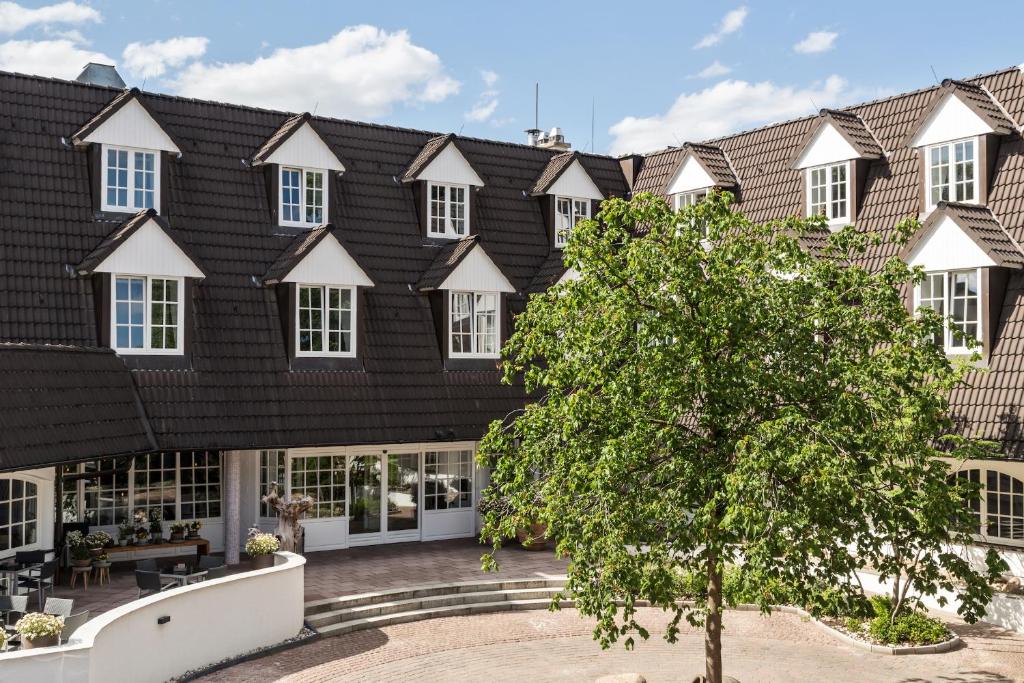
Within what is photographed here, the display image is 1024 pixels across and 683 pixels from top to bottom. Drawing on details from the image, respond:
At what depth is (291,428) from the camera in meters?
19.6

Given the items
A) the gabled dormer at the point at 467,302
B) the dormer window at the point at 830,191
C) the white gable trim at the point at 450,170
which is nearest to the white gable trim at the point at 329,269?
the gabled dormer at the point at 467,302

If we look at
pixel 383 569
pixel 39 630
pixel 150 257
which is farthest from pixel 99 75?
pixel 39 630

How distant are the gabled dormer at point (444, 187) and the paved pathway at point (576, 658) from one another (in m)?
10.1

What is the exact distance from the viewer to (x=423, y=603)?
1756cm

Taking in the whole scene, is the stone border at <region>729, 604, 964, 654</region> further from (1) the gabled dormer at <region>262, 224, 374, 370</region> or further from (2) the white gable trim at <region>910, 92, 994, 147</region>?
(1) the gabled dormer at <region>262, 224, 374, 370</region>

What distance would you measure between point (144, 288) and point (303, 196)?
4328mm

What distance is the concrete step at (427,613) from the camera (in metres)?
16.3

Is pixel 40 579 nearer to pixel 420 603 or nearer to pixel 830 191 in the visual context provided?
pixel 420 603

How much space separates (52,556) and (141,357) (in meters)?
4.03

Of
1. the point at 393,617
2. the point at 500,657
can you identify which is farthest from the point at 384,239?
the point at 500,657

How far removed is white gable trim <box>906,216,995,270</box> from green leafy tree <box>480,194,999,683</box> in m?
6.23

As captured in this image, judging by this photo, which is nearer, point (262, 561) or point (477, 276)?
point (262, 561)

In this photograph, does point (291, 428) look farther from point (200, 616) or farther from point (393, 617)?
point (200, 616)

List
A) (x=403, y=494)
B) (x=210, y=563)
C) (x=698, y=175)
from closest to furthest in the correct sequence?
(x=210, y=563)
(x=403, y=494)
(x=698, y=175)
